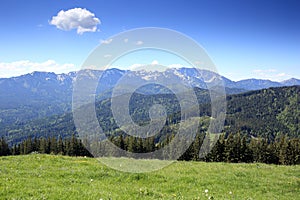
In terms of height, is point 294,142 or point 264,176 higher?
point 264,176

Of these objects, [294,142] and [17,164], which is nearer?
[17,164]

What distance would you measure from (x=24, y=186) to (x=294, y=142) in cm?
7499

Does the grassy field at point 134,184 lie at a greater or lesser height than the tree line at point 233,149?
greater

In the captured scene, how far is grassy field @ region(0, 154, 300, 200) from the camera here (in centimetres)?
1184

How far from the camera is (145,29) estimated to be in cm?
1328

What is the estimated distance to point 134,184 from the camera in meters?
15.7

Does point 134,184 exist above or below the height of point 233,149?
above

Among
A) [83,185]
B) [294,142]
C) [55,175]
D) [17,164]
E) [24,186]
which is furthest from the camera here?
[294,142]

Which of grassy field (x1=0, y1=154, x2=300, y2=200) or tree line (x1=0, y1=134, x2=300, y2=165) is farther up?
grassy field (x1=0, y1=154, x2=300, y2=200)

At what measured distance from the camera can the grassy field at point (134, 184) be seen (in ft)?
38.8

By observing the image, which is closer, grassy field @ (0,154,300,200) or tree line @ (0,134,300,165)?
grassy field @ (0,154,300,200)

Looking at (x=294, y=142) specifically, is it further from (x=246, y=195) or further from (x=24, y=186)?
(x=24, y=186)

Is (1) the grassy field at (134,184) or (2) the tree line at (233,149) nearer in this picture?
(1) the grassy field at (134,184)

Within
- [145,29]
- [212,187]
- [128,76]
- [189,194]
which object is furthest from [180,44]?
[212,187]
